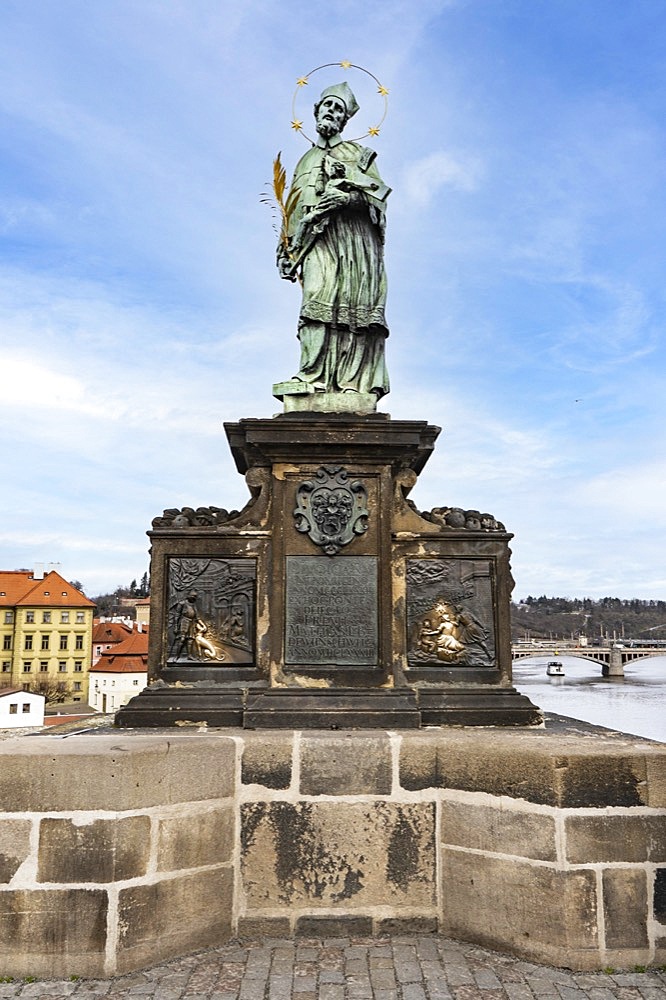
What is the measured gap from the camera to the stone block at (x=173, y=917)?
12.3 feet

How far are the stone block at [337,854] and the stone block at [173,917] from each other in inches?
7.2

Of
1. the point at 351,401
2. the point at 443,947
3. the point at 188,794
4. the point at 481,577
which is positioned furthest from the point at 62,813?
the point at 351,401

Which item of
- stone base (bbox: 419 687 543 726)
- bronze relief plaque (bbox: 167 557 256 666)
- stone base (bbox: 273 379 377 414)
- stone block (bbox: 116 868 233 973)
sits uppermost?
stone base (bbox: 273 379 377 414)

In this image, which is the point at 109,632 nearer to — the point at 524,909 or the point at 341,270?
the point at 341,270

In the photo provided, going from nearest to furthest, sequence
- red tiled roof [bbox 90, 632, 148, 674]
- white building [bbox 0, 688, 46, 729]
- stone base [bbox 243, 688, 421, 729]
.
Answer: stone base [bbox 243, 688, 421, 729] < white building [bbox 0, 688, 46, 729] < red tiled roof [bbox 90, 632, 148, 674]

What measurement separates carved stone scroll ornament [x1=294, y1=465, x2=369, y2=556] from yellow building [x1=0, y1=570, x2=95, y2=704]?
5561cm

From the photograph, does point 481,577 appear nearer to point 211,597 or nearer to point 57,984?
point 211,597

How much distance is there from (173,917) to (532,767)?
1959mm

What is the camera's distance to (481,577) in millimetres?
5445

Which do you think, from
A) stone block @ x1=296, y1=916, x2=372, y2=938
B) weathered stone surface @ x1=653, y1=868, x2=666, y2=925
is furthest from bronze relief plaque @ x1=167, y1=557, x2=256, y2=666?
weathered stone surface @ x1=653, y1=868, x2=666, y2=925

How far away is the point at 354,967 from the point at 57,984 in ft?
4.51

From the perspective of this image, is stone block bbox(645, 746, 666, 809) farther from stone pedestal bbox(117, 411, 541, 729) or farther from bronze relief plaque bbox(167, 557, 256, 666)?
bronze relief plaque bbox(167, 557, 256, 666)

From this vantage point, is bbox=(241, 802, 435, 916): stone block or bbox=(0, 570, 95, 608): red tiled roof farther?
bbox=(0, 570, 95, 608): red tiled roof

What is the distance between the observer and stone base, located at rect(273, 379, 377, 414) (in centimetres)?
595
